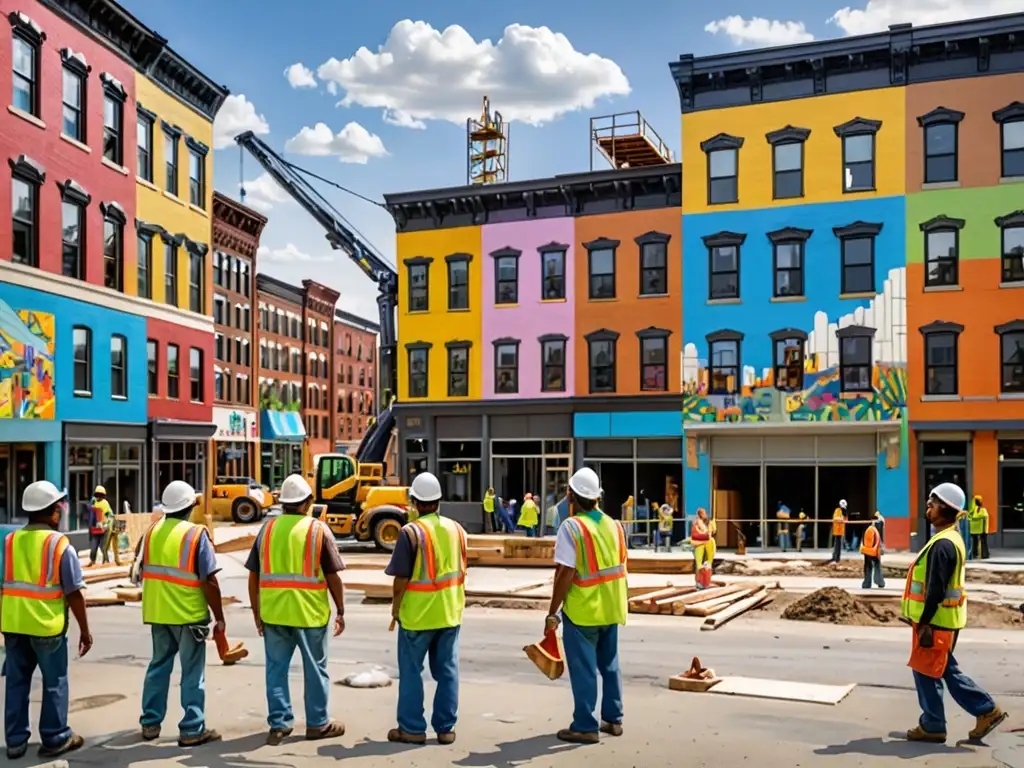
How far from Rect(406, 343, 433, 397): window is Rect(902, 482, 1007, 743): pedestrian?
107 feet

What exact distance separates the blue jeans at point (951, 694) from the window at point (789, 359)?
1034 inches

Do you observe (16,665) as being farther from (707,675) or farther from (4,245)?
(4,245)

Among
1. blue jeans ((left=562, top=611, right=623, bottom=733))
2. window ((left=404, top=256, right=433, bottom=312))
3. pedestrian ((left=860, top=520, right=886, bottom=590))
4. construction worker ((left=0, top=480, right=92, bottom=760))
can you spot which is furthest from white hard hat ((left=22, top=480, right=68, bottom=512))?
window ((left=404, top=256, right=433, bottom=312))

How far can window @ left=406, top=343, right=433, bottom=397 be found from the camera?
41250 mm

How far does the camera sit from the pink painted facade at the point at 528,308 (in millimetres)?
38969

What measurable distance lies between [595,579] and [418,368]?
3238 centimetres

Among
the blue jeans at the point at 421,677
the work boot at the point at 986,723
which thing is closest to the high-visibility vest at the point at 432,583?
the blue jeans at the point at 421,677

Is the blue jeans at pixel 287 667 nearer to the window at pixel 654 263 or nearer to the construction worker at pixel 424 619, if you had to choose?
the construction worker at pixel 424 619

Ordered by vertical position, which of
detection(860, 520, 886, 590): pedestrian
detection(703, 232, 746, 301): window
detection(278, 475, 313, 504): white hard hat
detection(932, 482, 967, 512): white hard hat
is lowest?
detection(860, 520, 886, 590): pedestrian

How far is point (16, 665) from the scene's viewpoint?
29.7 ft

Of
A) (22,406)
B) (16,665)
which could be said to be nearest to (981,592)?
(16,665)

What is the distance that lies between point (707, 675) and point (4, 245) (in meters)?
21.7

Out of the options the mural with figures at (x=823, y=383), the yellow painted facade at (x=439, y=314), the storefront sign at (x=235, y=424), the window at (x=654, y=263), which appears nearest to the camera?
the mural with figures at (x=823, y=383)

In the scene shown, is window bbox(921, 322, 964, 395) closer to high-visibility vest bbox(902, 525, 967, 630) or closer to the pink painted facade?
the pink painted facade
